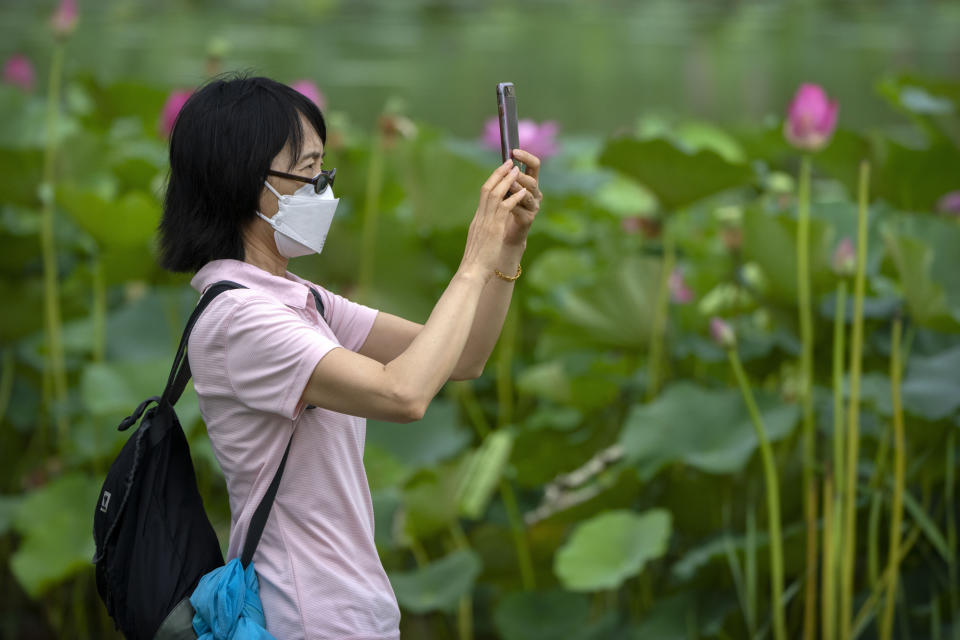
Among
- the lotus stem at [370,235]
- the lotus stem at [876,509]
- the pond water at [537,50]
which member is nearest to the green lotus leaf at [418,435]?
the lotus stem at [370,235]

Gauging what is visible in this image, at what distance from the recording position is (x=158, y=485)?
109 cm

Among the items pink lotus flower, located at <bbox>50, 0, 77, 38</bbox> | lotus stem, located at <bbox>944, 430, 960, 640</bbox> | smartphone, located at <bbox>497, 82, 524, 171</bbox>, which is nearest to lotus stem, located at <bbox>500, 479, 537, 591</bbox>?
lotus stem, located at <bbox>944, 430, 960, 640</bbox>

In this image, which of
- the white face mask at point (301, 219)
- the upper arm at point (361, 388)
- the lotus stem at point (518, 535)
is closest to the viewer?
the upper arm at point (361, 388)

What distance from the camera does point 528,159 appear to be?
1118 millimetres

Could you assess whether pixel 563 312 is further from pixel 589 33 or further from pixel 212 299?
pixel 589 33

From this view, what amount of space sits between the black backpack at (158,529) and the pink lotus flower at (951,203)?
189 cm

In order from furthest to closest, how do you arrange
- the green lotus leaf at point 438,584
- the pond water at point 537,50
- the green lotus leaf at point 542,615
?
1. the pond water at point 537,50
2. the green lotus leaf at point 542,615
3. the green lotus leaf at point 438,584

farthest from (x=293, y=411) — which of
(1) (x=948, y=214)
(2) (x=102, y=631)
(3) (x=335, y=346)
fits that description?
(1) (x=948, y=214)

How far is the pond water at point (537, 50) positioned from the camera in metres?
7.11

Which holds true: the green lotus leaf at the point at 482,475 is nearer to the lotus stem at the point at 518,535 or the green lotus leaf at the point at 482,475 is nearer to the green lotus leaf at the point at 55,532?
the lotus stem at the point at 518,535

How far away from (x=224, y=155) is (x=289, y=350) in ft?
0.67

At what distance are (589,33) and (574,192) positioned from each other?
10478 millimetres

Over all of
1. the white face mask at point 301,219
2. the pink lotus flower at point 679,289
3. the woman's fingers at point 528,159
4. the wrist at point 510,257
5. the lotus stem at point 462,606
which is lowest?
the lotus stem at point 462,606

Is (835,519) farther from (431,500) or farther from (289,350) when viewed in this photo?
(289,350)
